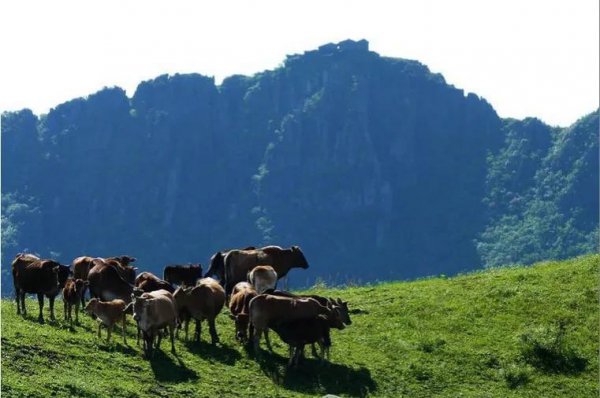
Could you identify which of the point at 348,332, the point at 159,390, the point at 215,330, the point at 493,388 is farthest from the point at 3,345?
the point at 493,388

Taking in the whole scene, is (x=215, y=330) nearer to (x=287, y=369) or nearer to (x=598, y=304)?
(x=287, y=369)

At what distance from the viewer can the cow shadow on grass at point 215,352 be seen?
22.8m

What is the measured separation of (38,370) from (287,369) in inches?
235

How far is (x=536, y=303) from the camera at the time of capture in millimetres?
28297

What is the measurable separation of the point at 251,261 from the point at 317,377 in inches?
394

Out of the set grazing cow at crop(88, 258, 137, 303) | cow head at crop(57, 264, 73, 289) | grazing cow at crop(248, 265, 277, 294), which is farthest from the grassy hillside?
grazing cow at crop(248, 265, 277, 294)

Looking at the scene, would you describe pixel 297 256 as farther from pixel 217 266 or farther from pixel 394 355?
pixel 394 355

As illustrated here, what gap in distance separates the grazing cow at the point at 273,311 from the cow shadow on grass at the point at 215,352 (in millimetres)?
680

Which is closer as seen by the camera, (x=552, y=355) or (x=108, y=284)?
(x=552, y=355)

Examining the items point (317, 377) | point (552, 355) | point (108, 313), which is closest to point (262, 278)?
point (108, 313)

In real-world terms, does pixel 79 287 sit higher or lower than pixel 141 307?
higher

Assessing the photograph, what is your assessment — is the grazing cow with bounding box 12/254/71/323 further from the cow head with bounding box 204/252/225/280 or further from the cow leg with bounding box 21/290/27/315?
the cow head with bounding box 204/252/225/280

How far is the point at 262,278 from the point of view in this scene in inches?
1135

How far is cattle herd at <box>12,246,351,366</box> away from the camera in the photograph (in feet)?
73.9
